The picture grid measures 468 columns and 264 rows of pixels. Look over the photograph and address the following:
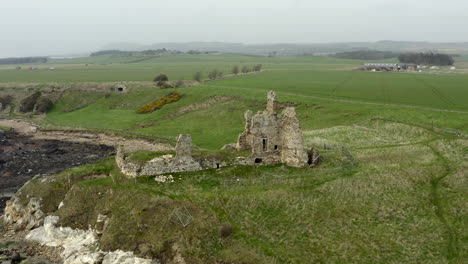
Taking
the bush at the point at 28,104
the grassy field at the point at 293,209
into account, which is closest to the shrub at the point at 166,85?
the bush at the point at 28,104

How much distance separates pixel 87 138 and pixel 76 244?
133 feet

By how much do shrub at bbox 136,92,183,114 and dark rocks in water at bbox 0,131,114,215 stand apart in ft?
68.5

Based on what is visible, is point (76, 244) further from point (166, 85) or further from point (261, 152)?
point (166, 85)

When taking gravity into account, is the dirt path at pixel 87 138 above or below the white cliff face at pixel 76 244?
above

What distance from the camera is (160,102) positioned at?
83312mm

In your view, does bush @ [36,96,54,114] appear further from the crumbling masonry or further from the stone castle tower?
the stone castle tower

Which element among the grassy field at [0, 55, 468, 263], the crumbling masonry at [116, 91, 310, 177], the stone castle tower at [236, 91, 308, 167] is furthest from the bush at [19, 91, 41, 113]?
the stone castle tower at [236, 91, 308, 167]

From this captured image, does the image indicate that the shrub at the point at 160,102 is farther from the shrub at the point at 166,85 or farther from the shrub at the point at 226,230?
the shrub at the point at 226,230

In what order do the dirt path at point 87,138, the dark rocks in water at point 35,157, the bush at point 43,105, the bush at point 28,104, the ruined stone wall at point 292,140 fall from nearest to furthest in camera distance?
the ruined stone wall at point 292,140 < the dark rocks in water at point 35,157 < the dirt path at point 87,138 < the bush at point 43,105 < the bush at point 28,104

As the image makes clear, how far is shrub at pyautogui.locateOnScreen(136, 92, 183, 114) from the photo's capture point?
81.0m

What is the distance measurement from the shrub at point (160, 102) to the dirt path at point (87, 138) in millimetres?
15304

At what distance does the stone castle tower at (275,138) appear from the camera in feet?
111

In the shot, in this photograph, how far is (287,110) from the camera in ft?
111

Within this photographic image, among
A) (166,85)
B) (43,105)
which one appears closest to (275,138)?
(166,85)
